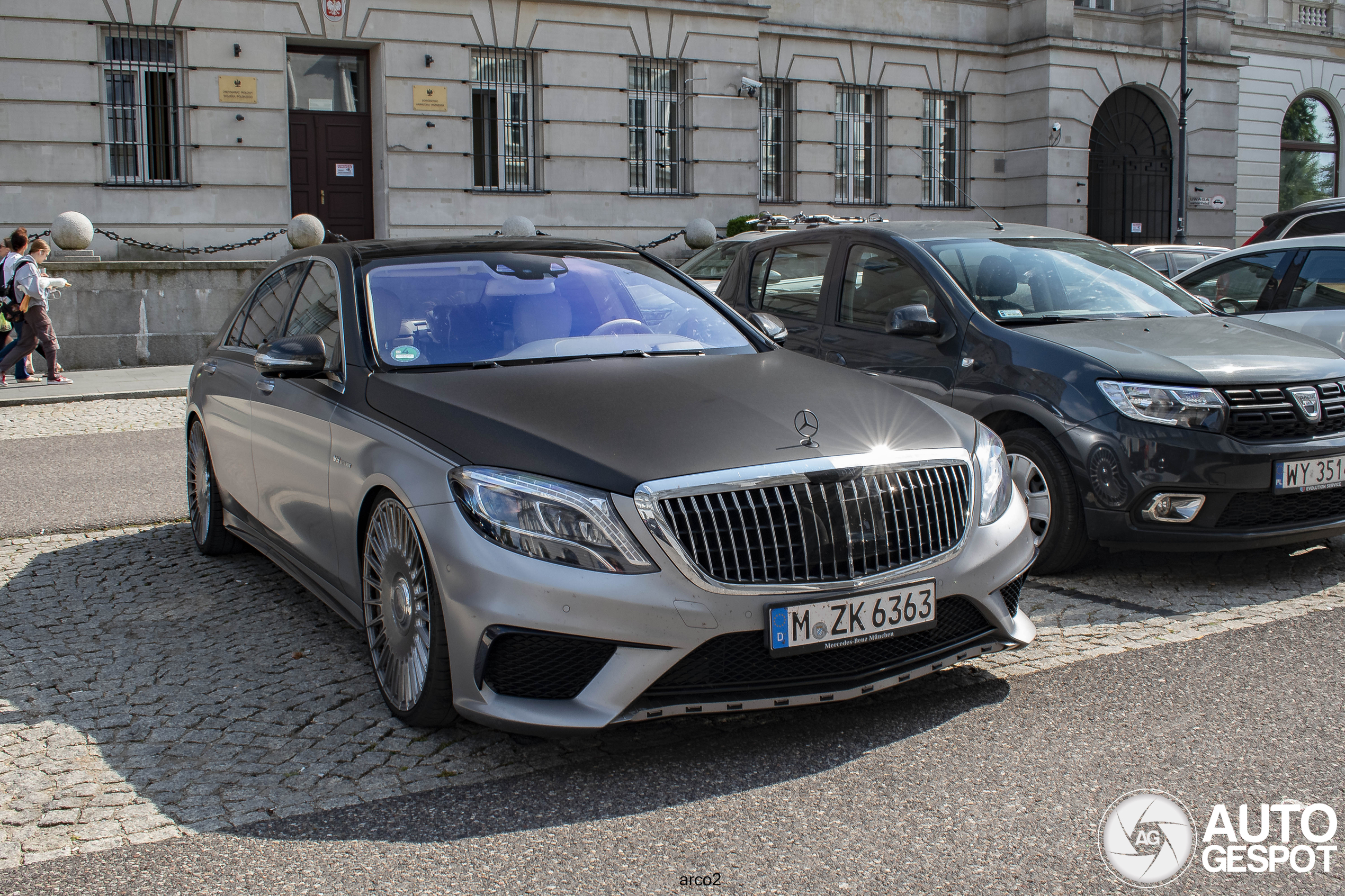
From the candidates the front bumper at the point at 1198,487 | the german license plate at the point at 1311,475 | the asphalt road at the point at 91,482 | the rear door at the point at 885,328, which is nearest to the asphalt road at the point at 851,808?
the front bumper at the point at 1198,487

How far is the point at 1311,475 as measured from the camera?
206 inches

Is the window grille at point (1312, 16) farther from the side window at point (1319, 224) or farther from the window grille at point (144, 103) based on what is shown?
the window grille at point (144, 103)

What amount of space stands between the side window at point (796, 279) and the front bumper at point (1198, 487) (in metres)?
2.11

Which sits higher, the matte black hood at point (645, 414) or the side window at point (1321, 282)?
the side window at point (1321, 282)

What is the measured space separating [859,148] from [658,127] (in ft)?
17.2

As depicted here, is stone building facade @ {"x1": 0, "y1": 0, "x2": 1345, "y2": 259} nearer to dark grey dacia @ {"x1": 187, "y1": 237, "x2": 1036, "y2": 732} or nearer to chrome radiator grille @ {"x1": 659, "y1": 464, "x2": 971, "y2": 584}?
dark grey dacia @ {"x1": 187, "y1": 237, "x2": 1036, "y2": 732}

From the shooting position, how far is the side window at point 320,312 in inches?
180

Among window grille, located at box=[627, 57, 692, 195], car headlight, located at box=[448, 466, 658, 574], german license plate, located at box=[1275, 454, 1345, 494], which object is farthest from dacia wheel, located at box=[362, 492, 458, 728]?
window grille, located at box=[627, 57, 692, 195]

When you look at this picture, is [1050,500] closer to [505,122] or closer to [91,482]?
[91,482]

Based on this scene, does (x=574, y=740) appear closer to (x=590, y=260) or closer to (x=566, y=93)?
(x=590, y=260)

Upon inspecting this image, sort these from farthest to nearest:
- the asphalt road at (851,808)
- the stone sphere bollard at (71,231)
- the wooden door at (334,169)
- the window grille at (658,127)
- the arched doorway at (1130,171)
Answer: the arched doorway at (1130,171) → the window grille at (658,127) → the wooden door at (334,169) → the stone sphere bollard at (71,231) → the asphalt road at (851,808)

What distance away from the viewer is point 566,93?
22.5m

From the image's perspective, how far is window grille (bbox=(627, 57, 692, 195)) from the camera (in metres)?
23.5

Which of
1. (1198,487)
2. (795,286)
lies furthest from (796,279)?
(1198,487)
